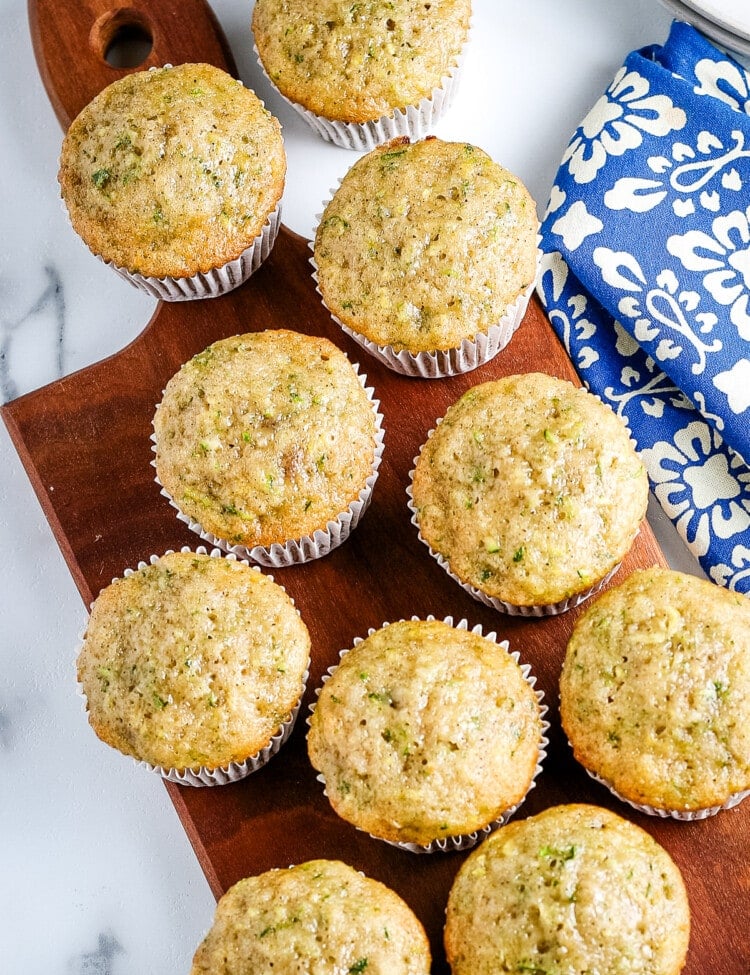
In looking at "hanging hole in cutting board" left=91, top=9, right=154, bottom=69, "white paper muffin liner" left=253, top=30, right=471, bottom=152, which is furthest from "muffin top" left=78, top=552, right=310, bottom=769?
"hanging hole in cutting board" left=91, top=9, right=154, bottom=69

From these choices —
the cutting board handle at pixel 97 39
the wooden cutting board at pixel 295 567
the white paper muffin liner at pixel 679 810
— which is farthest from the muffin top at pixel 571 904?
the cutting board handle at pixel 97 39

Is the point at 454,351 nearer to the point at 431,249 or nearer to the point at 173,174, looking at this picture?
the point at 431,249

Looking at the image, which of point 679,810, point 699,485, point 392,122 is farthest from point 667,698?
point 392,122

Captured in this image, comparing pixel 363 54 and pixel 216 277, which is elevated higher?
pixel 363 54

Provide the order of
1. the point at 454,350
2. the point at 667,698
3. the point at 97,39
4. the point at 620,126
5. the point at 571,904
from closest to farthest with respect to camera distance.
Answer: the point at 571,904
the point at 667,698
the point at 454,350
the point at 620,126
the point at 97,39

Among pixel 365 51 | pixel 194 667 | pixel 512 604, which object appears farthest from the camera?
pixel 365 51

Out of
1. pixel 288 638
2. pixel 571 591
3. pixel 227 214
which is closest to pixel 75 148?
pixel 227 214
